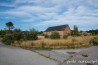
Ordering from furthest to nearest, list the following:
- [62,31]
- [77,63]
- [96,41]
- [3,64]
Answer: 1. [62,31]
2. [96,41]
3. [77,63]
4. [3,64]

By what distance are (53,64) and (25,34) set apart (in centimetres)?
2498

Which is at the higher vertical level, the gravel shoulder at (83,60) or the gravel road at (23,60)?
the gravel road at (23,60)

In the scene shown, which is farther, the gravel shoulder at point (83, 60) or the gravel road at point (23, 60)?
the gravel shoulder at point (83, 60)

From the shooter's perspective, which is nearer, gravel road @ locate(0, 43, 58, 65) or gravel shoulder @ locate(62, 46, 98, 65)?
gravel road @ locate(0, 43, 58, 65)

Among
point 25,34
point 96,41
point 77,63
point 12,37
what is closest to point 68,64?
point 77,63

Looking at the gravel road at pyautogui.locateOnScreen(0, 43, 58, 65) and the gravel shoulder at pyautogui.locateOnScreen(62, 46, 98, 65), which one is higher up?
the gravel road at pyautogui.locateOnScreen(0, 43, 58, 65)

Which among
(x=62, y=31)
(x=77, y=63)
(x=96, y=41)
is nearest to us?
(x=77, y=63)

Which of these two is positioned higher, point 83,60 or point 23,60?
point 23,60

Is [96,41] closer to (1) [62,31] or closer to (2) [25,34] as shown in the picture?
(2) [25,34]

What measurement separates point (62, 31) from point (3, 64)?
60415mm

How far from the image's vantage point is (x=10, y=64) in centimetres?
988

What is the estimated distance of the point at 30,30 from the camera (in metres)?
35.9

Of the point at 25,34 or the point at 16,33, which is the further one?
the point at 25,34

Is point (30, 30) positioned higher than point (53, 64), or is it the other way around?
point (30, 30)
